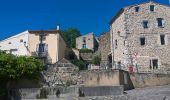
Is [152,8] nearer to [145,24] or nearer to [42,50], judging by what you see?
[145,24]

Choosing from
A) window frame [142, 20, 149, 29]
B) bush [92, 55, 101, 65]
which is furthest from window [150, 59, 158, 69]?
bush [92, 55, 101, 65]

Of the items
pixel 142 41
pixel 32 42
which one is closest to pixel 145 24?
pixel 142 41

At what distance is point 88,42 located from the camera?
74500 mm

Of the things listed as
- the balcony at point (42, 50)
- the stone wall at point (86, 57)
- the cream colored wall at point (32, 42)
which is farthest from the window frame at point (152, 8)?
the cream colored wall at point (32, 42)

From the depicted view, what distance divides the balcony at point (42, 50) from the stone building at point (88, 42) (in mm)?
22726

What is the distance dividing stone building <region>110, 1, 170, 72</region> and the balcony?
10.9 meters

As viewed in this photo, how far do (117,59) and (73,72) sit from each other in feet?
59.3

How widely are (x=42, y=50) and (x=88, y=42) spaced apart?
23618 mm

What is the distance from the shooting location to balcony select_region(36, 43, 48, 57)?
170ft

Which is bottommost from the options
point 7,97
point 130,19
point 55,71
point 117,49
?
point 7,97

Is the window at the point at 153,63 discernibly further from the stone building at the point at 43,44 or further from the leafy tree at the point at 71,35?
the leafy tree at the point at 71,35

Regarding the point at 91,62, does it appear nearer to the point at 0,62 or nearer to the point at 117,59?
the point at 117,59

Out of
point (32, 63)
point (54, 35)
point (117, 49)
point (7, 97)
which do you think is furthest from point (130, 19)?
point (7, 97)

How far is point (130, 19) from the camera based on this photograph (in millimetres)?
46938
